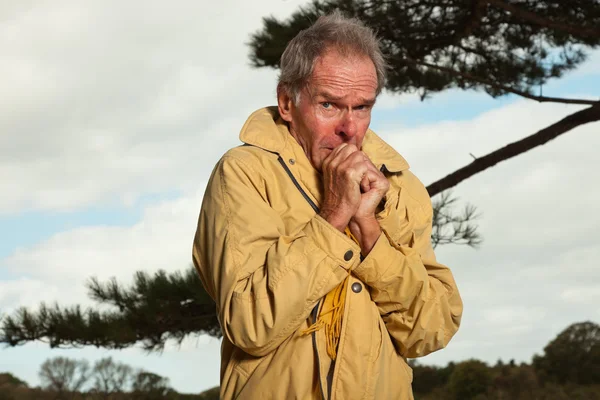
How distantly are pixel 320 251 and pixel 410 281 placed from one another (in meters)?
0.24

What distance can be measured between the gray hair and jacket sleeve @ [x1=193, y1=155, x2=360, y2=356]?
10.6 inches

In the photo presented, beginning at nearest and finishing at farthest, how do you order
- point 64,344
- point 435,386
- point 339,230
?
point 339,230 < point 64,344 < point 435,386

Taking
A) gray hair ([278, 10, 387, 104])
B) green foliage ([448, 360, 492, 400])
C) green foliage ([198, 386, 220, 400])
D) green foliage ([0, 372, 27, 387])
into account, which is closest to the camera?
gray hair ([278, 10, 387, 104])

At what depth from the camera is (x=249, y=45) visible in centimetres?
Result: 523

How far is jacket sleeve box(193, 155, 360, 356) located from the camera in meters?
1.44

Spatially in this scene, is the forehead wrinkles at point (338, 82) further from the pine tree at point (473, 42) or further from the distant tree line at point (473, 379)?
the distant tree line at point (473, 379)

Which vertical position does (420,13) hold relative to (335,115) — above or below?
above

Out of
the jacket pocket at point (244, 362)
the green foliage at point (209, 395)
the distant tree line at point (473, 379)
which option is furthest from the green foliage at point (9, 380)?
the jacket pocket at point (244, 362)

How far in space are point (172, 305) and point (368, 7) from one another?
2395 millimetres

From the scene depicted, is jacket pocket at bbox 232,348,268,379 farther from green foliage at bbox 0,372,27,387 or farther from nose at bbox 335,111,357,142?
green foliage at bbox 0,372,27,387

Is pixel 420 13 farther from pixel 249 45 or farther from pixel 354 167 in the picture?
pixel 354 167

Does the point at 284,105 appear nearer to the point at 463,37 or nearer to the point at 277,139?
the point at 277,139

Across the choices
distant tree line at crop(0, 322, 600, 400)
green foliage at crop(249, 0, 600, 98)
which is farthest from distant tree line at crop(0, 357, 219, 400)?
green foliage at crop(249, 0, 600, 98)

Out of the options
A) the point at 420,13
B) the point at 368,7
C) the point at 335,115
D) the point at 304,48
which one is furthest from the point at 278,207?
the point at 420,13
